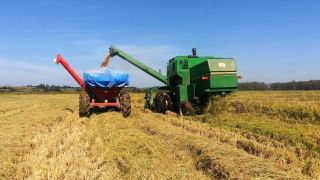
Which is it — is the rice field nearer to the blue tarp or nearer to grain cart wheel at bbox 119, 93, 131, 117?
grain cart wheel at bbox 119, 93, 131, 117

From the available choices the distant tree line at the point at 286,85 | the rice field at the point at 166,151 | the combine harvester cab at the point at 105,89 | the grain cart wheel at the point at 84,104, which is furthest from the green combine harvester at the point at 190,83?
the distant tree line at the point at 286,85

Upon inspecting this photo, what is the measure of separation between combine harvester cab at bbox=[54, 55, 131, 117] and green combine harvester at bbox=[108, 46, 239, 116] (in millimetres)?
1871

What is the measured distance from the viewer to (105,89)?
17.8m

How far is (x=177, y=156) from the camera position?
25.9 ft

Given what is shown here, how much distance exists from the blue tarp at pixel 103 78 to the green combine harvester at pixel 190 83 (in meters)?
2.02

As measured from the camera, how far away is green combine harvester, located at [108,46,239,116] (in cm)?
1534

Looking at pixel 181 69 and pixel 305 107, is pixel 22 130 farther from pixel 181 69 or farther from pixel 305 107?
pixel 305 107

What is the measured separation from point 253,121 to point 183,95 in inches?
175

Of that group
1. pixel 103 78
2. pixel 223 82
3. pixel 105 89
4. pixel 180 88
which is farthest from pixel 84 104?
pixel 223 82

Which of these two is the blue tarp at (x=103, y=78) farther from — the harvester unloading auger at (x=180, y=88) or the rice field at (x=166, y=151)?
the rice field at (x=166, y=151)

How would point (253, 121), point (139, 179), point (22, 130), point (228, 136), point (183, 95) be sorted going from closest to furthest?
1. point (139, 179)
2. point (228, 136)
3. point (22, 130)
4. point (253, 121)
5. point (183, 95)

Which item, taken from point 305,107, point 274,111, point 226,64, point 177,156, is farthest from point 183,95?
point 177,156

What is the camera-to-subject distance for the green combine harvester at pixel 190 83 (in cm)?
1534

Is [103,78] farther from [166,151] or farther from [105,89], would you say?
[166,151]
